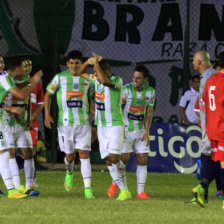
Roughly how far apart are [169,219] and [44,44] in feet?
29.4

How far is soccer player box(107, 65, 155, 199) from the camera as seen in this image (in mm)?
10203

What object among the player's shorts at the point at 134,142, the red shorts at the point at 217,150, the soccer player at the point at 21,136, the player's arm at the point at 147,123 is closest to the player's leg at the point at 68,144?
the soccer player at the point at 21,136

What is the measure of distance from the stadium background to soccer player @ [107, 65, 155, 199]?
18.0ft

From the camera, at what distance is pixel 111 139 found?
9.59 meters

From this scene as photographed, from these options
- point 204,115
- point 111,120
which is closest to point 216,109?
point 204,115

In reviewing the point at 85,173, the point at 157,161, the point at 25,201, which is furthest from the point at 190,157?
the point at 25,201

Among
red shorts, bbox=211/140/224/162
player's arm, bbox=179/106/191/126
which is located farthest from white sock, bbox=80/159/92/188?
player's arm, bbox=179/106/191/126

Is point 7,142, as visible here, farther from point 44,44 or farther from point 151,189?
point 44,44

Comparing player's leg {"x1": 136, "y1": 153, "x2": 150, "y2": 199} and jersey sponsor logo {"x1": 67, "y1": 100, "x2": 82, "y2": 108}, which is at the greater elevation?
jersey sponsor logo {"x1": 67, "y1": 100, "x2": 82, "y2": 108}

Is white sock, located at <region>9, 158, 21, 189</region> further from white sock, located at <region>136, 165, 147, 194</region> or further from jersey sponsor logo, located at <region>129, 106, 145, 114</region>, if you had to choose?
jersey sponsor logo, located at <region>129, 106, 145, 114</region>

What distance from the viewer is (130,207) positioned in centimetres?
852

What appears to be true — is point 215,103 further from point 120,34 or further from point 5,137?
point 120,34

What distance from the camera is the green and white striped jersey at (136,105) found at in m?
10.3

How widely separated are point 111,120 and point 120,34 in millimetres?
6683
